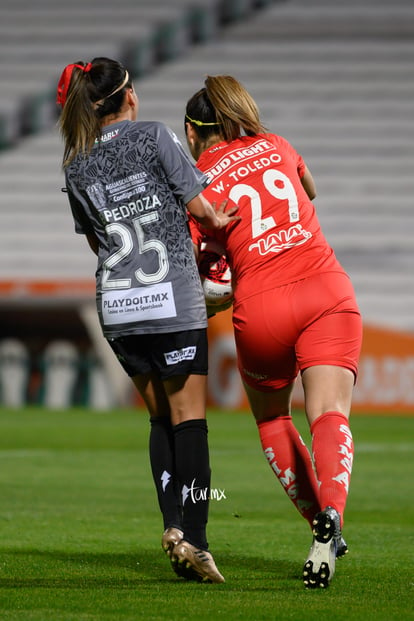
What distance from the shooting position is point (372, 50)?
80.9ft

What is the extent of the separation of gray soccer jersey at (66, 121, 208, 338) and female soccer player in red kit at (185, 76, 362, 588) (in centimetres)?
22

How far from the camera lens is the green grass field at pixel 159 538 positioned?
3486 mm

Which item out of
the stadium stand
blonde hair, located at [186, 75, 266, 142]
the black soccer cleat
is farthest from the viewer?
the stadium stand

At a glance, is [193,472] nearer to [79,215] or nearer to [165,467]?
[165,467]

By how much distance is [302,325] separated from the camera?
13.4 feet

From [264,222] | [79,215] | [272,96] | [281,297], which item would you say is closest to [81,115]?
[79,215]

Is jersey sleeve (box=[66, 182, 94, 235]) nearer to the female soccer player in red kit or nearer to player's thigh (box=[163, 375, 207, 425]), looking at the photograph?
the female soccer player in red kit

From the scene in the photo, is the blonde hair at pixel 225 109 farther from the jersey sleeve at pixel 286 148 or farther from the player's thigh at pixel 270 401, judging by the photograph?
the player's thigh at pixel 270 401

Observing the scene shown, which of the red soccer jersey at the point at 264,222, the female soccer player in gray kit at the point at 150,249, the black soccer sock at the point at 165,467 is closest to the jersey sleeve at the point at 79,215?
the female soccer player in gray kit at the point at 150,249

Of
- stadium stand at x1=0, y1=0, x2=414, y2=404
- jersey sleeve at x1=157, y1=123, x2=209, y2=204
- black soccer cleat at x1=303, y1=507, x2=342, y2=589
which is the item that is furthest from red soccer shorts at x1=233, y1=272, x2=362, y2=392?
stadium stand at x1=0, y1=0, x2=414, y2=404

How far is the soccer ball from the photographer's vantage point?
440cm

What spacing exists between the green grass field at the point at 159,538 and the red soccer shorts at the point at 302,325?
2.57 ft

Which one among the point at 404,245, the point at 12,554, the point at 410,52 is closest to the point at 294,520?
the point at 12,554

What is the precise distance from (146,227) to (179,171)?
0.22 m
